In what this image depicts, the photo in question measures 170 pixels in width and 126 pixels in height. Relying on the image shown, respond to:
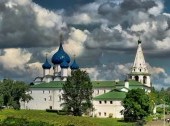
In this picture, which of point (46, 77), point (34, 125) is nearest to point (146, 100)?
point (34, 125)

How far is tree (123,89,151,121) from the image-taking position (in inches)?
3832

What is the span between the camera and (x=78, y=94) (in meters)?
106

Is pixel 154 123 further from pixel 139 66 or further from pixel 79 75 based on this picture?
pixel 139 66

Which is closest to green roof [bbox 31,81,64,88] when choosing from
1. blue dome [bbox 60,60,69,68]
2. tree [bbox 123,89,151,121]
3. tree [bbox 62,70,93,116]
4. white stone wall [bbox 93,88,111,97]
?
blue dome [bbox 60,60,69,68]

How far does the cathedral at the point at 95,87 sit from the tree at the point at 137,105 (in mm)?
9585

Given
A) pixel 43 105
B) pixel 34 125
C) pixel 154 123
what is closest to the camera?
pixel 34 125

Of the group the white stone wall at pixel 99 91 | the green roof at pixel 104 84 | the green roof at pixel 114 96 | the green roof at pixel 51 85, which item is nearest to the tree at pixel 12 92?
the green roof at pixel 51 85

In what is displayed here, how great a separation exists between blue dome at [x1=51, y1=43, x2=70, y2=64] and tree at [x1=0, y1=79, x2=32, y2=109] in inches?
535

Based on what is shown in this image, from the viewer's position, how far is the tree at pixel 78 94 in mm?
105312

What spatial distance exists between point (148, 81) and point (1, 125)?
7262 centimetres

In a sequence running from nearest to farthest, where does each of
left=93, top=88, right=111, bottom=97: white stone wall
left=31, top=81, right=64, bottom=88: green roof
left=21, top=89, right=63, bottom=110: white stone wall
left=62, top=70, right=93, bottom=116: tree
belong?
left=62, top=70, right=93, bottom=116: tree
left=93, top=88, right=111, bottom=97: white stone wall
left=21, top=89, right=63, bottom=110: white stone wall
left=31, top=81, right=64, bottom=88: green roof

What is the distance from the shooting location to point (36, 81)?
461 ft

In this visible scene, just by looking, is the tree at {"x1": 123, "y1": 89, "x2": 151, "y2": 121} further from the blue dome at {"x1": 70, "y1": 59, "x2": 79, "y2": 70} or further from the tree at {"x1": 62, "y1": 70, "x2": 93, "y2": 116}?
the blue dome at {"x1": 70, "y1": 59, "x2": 79, "y2": 70}

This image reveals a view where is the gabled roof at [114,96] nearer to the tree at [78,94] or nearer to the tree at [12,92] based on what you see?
the tree at [78,94]
